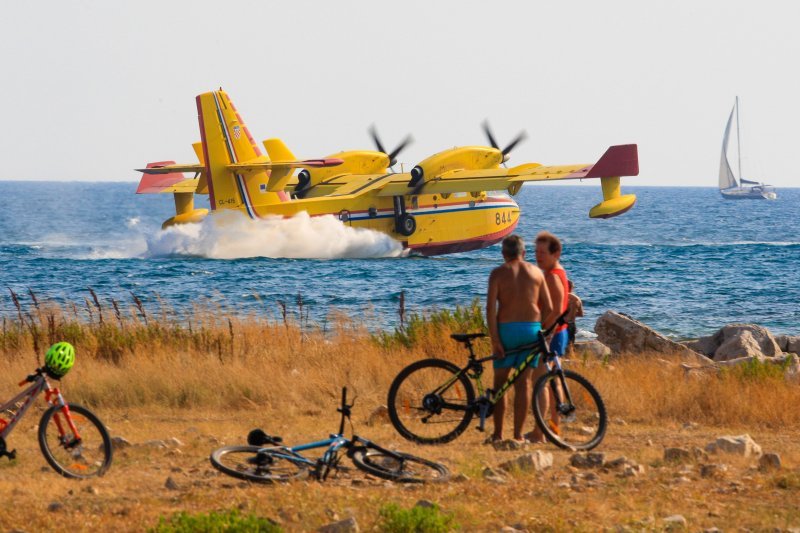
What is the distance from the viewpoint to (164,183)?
145 ft

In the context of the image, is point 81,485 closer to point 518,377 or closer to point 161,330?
point 518,377

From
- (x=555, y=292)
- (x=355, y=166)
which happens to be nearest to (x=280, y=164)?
(x=355, y=166)

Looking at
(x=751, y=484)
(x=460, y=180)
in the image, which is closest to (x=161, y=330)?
(x=751, y=484)

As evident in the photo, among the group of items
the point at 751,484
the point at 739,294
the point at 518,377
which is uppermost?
the point at 518,377

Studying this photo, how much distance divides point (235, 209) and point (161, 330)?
2512 cm

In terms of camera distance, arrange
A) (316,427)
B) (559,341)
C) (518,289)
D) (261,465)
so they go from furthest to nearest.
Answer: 1. (316,427)
2. (559,341)
3. (518,289)
4. (261,465)

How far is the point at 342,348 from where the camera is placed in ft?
41.0

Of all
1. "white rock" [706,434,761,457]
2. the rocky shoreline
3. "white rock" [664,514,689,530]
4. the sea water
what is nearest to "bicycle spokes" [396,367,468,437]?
"white rock" [706,434,761,457]

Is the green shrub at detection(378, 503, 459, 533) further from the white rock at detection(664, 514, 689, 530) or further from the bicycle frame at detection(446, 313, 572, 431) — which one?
the bicycle frame at detection(446, 313, 572, 431)

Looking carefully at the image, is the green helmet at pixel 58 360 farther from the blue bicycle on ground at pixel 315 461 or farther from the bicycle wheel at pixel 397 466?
the bicycle wheel at pixel 397 466

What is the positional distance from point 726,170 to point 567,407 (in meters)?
128

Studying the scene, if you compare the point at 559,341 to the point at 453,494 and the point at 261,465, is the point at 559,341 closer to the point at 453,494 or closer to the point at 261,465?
the point at 453,494

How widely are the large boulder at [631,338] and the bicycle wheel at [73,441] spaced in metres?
10.1

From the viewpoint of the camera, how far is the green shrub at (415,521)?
18.4ft
